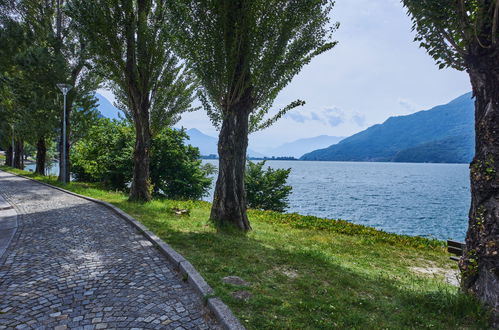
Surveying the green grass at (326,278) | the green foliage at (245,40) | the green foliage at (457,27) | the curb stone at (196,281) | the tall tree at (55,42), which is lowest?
the green grass at (326,278)

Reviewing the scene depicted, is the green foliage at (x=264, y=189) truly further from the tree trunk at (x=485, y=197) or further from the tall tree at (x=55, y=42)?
the tree trunk at (x=485, y=197)

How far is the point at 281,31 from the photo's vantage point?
855 centimetres

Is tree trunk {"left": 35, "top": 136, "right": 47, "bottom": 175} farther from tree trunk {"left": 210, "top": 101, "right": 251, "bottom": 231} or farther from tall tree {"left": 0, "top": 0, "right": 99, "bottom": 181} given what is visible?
tree trunk {"left": 210, "top": 101, "right": 251, "bottom": 231}

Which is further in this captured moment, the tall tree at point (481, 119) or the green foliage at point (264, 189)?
the green foliage at point (264, 189)

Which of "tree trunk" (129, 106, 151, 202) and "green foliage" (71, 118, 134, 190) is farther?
"green foliage" (71, 118, 134, 190)

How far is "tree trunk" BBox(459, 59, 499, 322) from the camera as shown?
12.5 ft

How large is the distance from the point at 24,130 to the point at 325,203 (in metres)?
32.4

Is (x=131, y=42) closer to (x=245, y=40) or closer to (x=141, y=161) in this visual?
(x=141, y=161)

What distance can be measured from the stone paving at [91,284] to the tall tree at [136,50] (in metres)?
6.21

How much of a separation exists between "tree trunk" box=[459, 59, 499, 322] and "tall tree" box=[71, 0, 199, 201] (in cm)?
1022

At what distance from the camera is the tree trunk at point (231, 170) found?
358 inches

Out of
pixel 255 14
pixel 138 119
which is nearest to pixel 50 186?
pixel 138 119

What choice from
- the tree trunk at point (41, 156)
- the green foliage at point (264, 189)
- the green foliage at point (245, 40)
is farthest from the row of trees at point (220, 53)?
the tree trunk at point (41, 156)


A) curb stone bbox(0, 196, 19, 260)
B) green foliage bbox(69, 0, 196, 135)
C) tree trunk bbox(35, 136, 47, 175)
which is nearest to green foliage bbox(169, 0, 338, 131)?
green foliage bbox(69, 0, 196, 135)
